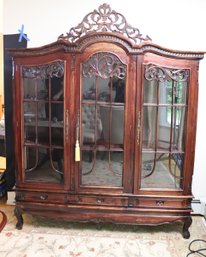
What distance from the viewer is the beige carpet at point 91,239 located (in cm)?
Answer: 204

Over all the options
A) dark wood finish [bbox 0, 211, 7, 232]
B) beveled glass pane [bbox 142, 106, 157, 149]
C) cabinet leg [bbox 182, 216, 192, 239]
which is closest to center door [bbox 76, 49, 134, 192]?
beveled glass pane [bbox 142, 106, 157, 149]

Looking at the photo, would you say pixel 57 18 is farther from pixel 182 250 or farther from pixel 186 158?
pixel 182 250

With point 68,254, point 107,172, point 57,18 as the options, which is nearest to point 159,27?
point 57,18

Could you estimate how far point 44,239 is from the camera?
220 cm

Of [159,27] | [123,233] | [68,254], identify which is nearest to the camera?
[68,254]

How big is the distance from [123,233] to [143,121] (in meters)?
1.00

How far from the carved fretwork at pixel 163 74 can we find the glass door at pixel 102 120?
19cm

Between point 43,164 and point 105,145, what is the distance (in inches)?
22.2

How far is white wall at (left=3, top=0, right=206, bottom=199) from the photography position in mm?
2477

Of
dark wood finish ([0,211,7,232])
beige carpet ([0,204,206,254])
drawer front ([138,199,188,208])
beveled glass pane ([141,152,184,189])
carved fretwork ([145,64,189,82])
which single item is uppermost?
carved fretwork ([145,64,189,82])

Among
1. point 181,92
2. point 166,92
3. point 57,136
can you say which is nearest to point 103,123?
point 57,136

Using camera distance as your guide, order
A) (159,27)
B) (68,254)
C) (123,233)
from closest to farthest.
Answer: (68,254), (123,233), (159,27)

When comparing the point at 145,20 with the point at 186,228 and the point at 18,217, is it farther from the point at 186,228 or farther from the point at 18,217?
the point at 18,217

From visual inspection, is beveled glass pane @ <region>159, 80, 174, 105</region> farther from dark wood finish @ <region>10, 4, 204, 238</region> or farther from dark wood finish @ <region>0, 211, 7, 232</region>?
dark wood finish @ <region>0, 211, 7, 232</region>
